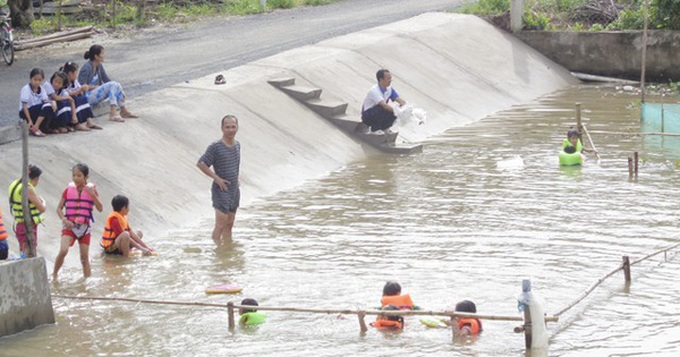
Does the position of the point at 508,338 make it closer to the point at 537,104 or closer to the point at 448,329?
the point at 448,329

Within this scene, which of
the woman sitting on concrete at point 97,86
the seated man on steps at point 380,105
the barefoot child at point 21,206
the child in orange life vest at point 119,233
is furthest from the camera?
the seated man on steps at point 380,105

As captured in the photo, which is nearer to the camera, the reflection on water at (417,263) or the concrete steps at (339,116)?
the reflection on water at (417,263)

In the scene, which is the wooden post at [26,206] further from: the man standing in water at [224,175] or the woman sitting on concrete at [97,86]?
the woman sitting on concrete at [97,86]

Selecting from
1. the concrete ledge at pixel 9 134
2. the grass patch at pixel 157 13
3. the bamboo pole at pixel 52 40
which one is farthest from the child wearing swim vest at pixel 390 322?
the grass patch at pixel 157 13

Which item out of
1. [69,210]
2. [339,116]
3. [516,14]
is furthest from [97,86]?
[516,14]

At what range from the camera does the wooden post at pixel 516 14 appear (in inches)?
1188

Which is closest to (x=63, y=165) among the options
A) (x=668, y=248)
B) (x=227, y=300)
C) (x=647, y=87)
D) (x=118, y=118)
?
(x=118, y=118)

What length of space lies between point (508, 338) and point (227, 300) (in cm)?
306

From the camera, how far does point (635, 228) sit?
592 inches

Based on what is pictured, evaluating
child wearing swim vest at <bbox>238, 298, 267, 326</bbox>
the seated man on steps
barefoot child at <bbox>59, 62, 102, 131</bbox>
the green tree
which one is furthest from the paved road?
child wearing swim vest at <bbox>238, 298, 267, 326</bbox>

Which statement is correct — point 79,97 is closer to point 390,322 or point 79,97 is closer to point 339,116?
point 339,116

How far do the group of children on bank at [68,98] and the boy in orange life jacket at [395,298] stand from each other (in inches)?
263

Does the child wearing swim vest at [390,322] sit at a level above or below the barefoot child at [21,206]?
below

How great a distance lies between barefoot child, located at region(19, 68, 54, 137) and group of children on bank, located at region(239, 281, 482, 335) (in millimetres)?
5782
